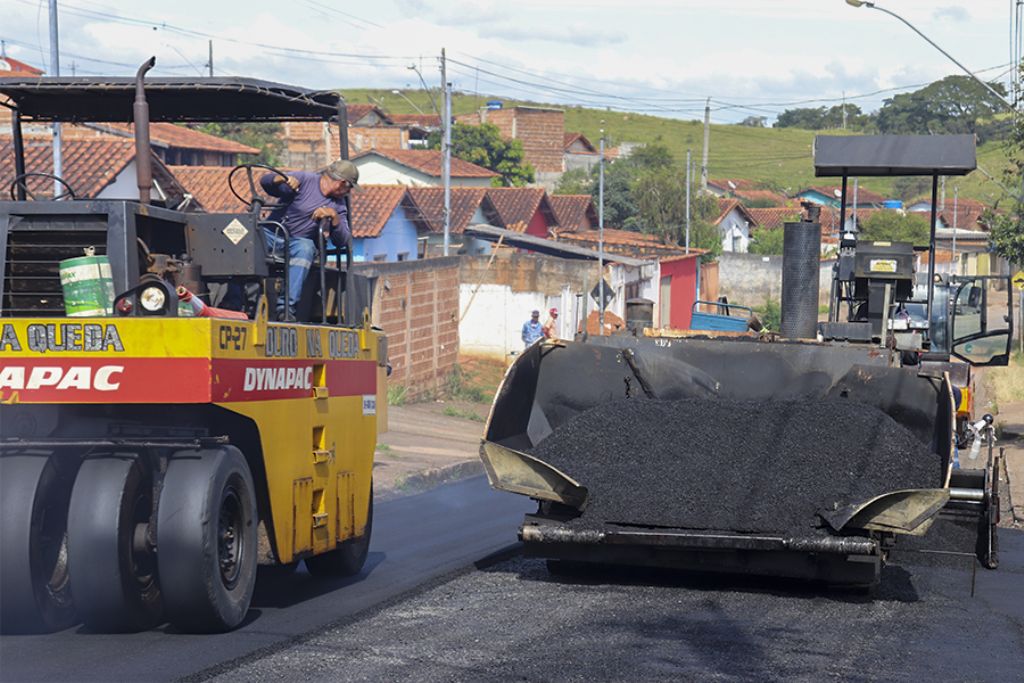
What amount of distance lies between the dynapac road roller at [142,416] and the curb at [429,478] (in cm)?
599

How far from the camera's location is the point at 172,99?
8117 mm

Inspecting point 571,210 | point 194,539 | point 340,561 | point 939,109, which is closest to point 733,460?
point 340,561

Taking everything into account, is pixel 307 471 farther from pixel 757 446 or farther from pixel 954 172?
pixel 954 172

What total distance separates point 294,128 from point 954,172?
185 ft

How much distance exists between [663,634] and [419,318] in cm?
1810

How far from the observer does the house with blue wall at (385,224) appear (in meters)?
32.5

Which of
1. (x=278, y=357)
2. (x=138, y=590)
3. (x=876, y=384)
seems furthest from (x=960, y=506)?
(x=138, y=590)

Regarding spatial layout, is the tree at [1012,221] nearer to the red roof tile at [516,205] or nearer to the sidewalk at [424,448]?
the sidewalk at [424,448]

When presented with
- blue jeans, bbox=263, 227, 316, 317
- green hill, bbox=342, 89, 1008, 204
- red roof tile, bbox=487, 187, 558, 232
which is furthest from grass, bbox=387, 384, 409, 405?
green hill, bbox=342, 89, 1008, 204

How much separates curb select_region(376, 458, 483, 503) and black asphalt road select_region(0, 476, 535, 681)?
784 mm

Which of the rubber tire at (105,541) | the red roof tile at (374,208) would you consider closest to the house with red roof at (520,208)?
the red roof tile at (374,208)

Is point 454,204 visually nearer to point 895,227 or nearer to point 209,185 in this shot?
point 209,185

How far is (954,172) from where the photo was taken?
12.4m

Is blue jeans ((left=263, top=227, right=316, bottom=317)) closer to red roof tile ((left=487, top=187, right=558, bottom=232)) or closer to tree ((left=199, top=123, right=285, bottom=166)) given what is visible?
red roof tile ((left=487, top=187, right=558, bottom=232))
